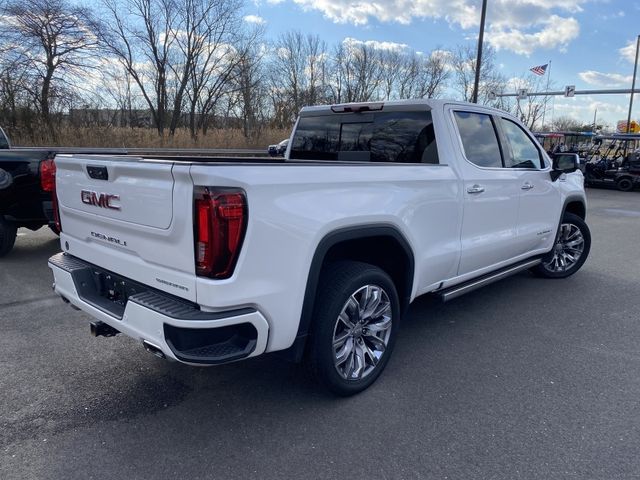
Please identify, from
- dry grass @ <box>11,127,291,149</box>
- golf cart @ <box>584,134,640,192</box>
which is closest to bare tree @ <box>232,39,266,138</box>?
dry grass @ <box>11,127,291,149</box>

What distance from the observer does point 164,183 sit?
244 cm

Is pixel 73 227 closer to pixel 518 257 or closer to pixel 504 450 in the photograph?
pixel 504 450

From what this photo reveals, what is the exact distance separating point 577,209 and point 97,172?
567 cm

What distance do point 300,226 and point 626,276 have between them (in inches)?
219

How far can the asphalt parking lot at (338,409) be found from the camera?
2.55 meters

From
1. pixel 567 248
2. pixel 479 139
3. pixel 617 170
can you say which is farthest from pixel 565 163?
pixel 617 170

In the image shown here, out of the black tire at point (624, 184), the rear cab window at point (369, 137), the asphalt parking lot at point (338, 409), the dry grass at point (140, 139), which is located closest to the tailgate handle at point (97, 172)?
the asphalt parking lot at point (338, 409)

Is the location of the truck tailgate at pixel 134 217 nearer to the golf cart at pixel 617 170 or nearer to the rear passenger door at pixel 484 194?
the rear passenger door at pixel 484 194

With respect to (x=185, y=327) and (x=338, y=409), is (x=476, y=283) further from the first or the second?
(x=185, y=327)

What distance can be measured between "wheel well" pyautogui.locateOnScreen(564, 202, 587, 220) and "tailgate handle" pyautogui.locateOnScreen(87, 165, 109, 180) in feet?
17.4

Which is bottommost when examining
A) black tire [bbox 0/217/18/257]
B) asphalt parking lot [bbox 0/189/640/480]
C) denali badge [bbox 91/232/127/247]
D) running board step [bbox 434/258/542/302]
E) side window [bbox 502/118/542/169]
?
asphalt parking lot [bbox 0/189/640/480]

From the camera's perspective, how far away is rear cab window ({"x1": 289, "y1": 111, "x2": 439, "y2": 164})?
3.96 meters

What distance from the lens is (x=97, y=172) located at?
289 cm

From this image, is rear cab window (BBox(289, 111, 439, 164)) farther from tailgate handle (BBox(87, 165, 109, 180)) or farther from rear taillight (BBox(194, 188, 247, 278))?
tailgate handle (BBox(87, 165, 109, 180))
